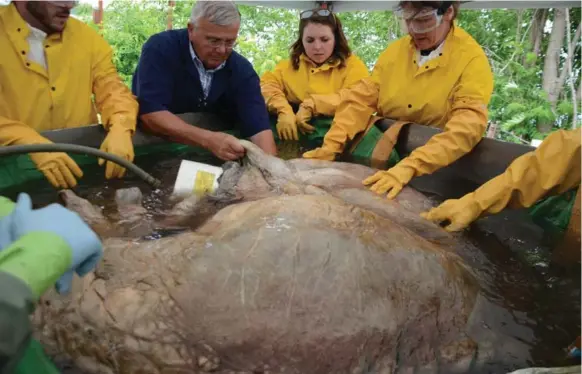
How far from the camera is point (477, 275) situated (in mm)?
2059

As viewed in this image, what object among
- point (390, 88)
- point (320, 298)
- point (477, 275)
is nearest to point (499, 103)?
point (390, 88)

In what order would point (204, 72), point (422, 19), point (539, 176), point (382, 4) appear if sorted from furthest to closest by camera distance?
point (382, 4) < point (204, 72) < point (422, 19) < point (539, 176)

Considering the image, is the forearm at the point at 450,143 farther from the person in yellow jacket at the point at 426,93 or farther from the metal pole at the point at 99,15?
the metal pole at the point at 99,15

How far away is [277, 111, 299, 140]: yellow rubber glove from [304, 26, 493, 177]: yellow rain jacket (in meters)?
0.59

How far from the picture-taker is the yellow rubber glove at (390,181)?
2.79m

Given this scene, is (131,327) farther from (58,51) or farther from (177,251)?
(58,51)

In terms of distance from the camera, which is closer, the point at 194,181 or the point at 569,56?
the point at 194,181

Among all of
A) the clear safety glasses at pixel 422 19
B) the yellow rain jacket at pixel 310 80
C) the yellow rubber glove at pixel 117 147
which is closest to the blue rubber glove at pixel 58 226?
the yellow rubber glove at pixel 117 147

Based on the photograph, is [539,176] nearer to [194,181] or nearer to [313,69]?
[194,181]

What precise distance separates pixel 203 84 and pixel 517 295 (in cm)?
290

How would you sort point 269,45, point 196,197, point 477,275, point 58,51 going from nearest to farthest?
point 477,275 < point 196,197 < point 58,51 < point 269,45

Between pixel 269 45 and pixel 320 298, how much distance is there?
957 cm

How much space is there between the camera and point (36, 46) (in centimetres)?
313

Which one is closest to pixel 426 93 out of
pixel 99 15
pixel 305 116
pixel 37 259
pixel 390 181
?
pixel 390 181
